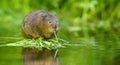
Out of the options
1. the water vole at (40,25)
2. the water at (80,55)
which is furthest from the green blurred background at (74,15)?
the water at (80,55)

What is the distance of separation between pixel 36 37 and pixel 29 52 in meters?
0.84

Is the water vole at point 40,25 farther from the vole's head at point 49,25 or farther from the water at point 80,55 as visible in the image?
the water at point 80,55

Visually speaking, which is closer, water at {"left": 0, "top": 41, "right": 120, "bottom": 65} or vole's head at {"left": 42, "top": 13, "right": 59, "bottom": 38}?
water at {"left": 0, "top": 41, "right": 120, "bottom": 65}

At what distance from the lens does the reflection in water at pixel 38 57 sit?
16.0 feet

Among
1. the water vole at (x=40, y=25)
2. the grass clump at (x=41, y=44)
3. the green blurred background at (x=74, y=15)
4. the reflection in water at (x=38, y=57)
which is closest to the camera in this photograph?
the reflection in water at (x=38, y=57)

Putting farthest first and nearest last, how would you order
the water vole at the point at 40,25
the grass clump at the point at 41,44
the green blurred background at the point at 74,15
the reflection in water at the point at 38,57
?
the green blurred background at the point at 74,15, the water vole at the point at 40,25, the grass clump at the point at 41,44, the reflection in water at the point at 38,57

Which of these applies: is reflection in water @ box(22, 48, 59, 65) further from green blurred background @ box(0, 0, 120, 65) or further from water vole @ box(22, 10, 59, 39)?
green blurred background @ box(0, 0, 120, 65)

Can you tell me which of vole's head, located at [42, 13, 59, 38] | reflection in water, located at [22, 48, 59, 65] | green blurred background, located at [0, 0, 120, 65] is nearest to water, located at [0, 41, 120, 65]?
reflection in water, located at [22, 48, 59, 65]

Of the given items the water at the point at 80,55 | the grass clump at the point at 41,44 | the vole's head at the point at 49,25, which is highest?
the vole's head at the point at 49,25

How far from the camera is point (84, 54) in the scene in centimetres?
572

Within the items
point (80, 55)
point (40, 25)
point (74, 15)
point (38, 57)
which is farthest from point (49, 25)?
point (74, 15)

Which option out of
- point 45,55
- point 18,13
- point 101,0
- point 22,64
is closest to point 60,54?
point 45,55

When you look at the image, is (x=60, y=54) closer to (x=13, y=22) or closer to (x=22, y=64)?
(x=22, y=64)

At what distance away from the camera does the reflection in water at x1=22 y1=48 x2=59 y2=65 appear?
4.86 meters
